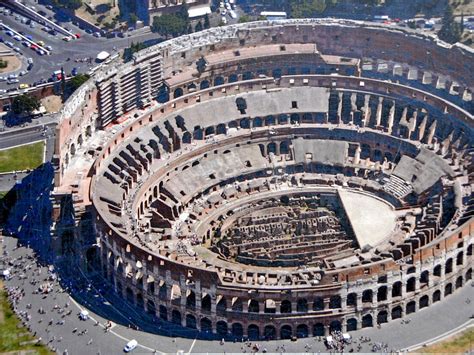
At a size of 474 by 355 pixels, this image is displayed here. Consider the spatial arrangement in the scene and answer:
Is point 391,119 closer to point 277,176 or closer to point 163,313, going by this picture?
point 277,176

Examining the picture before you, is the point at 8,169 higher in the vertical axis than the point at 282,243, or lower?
higher

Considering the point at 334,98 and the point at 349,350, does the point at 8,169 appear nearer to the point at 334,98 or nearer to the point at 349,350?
the point at 334,98

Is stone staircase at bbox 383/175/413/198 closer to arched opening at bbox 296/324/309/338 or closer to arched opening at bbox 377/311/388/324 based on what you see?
arched opening at bbox 377/311/388/324

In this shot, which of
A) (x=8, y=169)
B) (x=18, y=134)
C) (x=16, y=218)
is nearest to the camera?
(x=16, y=218)

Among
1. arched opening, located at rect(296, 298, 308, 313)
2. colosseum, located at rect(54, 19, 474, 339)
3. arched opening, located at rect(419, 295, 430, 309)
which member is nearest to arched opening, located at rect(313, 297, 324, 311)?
colosseum, located at rect(54, 19, 474, 339)

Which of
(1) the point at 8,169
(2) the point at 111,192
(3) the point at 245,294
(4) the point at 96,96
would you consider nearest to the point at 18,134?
(1) the point at 8,169

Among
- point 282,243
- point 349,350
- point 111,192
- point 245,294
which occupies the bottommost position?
point 349,350

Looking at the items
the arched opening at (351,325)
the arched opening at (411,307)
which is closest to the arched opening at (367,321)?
the arched opening at (351,325)
